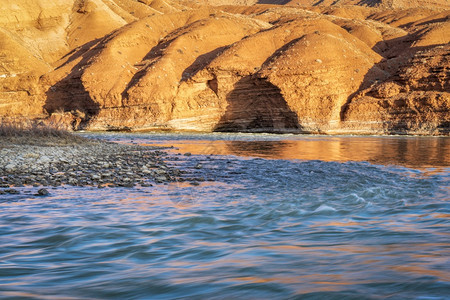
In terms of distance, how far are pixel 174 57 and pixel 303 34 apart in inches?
664

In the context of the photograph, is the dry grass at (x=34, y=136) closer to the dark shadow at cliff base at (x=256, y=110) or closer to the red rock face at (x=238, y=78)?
the red rock face at (x=238, y=78)

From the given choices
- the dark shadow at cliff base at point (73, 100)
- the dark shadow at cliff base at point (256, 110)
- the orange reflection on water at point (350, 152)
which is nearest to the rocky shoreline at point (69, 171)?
the orange reflection on water at point (350, 152)

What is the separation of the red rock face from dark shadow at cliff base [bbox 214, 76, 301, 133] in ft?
0.37

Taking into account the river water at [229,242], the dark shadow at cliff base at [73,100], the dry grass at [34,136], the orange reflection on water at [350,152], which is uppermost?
the dark shadow at cliff base at [73,100]

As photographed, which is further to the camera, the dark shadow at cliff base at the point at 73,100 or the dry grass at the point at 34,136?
the dark shadow at cliff base at the point at 73,100

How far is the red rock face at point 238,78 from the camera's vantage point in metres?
46.8

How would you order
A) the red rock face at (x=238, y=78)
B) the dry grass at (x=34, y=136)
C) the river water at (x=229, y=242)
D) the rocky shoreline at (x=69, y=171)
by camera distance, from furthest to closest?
the red rock face at (x=238, y=78), the dry grass at (x=34, y=136), the rocky shoreline at (x=69, y=171), the river water at (x=229, y=242)

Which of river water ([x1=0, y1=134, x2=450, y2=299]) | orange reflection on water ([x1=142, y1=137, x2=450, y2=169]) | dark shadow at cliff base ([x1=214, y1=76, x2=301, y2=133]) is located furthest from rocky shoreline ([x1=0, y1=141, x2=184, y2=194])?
dark shadow at cliff base ([x1=214, y1=76, x2=301, y2=133])

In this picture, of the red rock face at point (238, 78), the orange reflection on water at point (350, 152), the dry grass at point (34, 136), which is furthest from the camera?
the red rock face at point (238, 78)

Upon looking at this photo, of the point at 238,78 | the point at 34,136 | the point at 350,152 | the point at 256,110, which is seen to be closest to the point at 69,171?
the point at 34,136

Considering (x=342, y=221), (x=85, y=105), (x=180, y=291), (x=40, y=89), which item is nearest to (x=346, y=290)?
(x=180, y=291)

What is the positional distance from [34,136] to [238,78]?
3304 cm

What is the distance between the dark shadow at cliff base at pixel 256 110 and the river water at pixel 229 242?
1512 inches

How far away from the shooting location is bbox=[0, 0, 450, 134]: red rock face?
4681 centimetres
